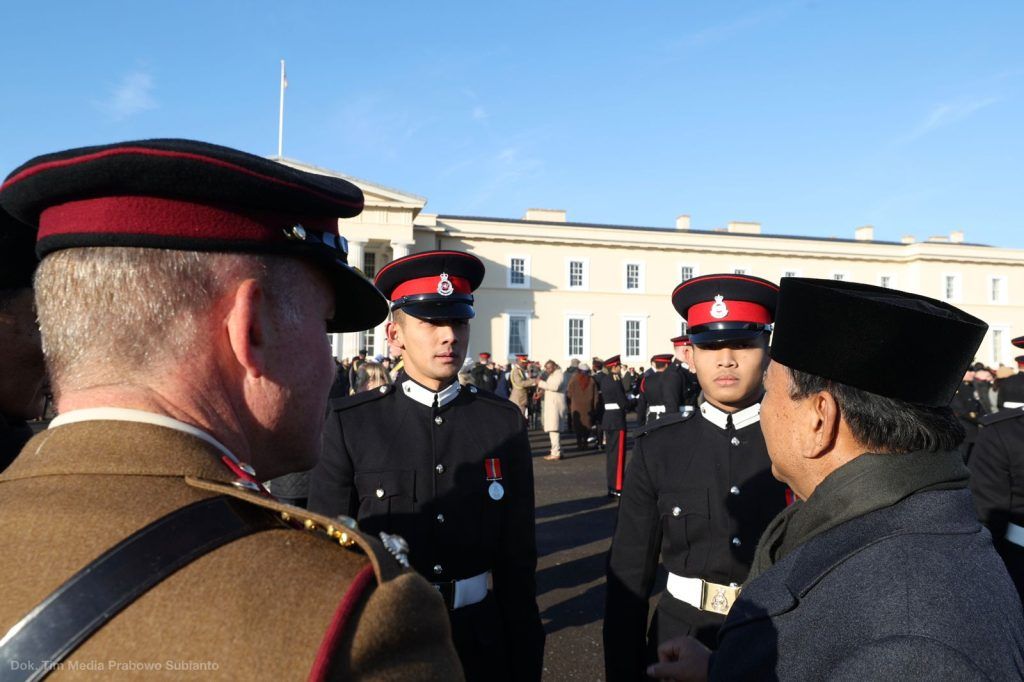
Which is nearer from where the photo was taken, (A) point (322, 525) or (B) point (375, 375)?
(A) point (322, 525)

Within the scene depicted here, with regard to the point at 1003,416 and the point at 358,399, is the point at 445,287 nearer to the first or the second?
the point at 358,399

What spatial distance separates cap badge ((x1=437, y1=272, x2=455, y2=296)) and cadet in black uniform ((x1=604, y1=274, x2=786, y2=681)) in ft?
3.97

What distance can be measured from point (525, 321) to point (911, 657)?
40.8 meters

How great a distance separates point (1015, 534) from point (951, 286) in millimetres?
53694

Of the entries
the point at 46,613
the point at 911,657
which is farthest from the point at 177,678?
the point at 911,657

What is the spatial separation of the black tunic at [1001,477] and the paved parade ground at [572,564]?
2717mm

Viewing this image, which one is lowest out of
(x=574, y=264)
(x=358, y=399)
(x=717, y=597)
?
(x=717, y=597)

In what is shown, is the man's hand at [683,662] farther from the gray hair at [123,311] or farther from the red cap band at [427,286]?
the red cap band at [427,286]

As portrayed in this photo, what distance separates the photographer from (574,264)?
143 ft

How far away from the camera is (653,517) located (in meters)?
3.38

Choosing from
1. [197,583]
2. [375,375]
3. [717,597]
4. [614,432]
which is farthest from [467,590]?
[614,432]

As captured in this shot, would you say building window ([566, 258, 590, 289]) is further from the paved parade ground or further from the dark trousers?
the dark trousers

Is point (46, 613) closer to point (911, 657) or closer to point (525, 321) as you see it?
point (911, 657)

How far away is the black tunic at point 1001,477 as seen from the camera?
175 inches
